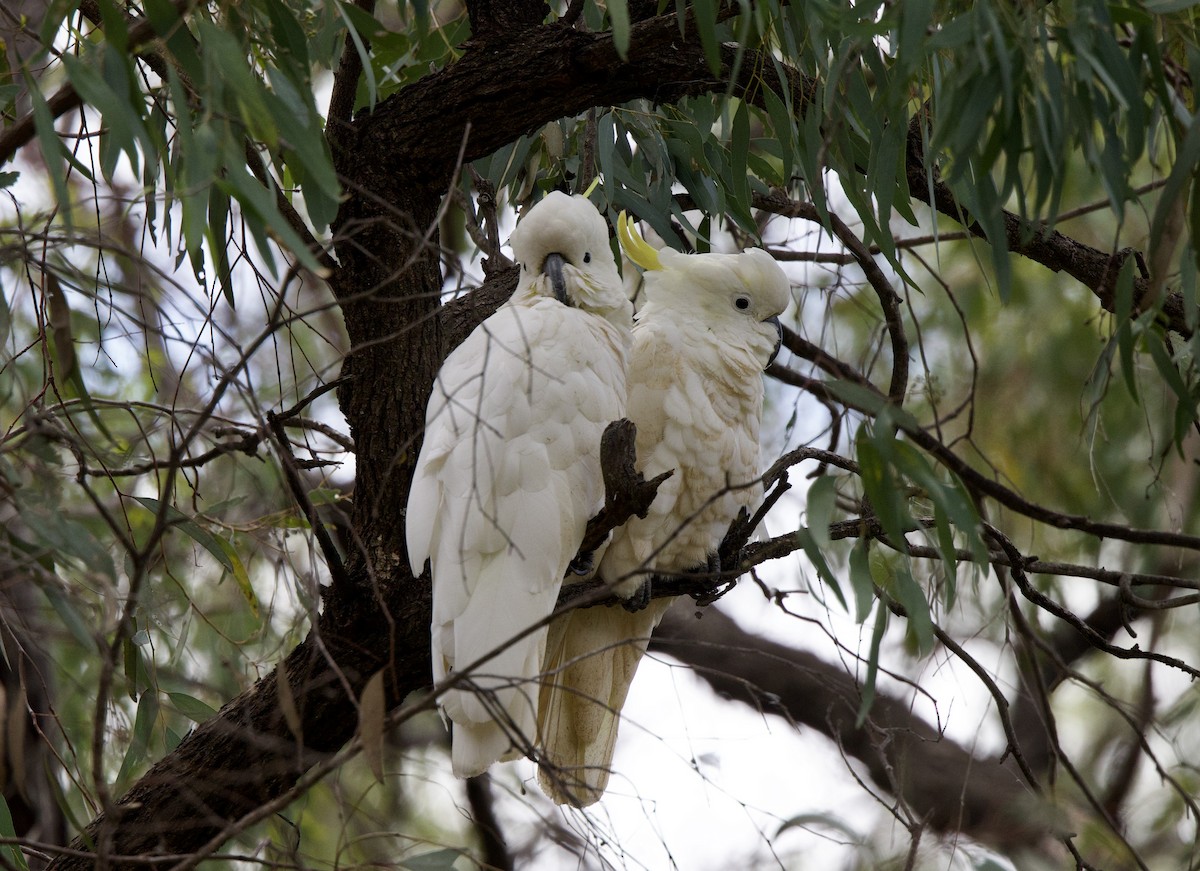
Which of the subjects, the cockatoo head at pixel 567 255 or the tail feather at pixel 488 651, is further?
the cockatoo head at pixel 567 255

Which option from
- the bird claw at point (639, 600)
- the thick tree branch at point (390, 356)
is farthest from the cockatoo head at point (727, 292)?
the bird claw at point (639, 600)

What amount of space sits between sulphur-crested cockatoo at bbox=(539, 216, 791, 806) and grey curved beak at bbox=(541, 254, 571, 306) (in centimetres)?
19

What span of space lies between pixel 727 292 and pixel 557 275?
0.35 meters

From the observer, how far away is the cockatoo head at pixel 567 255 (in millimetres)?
2006

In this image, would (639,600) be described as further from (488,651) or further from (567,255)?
(567,255)

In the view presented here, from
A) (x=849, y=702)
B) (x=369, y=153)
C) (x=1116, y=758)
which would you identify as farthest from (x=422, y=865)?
(x=1116, y=758)

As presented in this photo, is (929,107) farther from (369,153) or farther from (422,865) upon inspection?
(422,865)

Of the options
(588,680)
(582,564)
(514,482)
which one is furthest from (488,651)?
(588,680)

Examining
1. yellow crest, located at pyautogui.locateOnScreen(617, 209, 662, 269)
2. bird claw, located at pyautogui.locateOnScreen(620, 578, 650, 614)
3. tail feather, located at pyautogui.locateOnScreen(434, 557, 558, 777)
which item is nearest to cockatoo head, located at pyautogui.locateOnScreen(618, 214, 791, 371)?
yellow crest, located at pyautogui.locateOnScreen(617, 209, 662, 269)

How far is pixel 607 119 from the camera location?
2.15 meters

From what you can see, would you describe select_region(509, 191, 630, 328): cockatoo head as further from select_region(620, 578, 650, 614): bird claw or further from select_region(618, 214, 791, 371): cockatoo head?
select_region(620, 578, 650, 614): bird claw

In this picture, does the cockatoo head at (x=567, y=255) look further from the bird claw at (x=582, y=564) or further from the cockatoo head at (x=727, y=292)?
the bird claw at (x=582, y=564)

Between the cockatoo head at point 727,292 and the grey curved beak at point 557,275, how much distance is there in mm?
193

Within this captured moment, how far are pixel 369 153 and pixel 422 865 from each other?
106 cm
